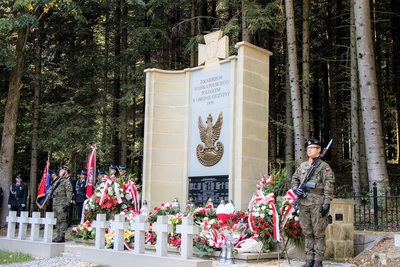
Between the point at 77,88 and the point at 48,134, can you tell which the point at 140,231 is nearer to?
the point at 48,134

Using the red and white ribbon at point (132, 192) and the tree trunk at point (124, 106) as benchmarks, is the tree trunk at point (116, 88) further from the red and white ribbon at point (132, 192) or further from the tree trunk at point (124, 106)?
the red and white ribbon at point (132, 192)

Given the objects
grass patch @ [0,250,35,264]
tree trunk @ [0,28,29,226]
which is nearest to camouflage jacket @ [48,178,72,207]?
grass patch @ [0,250,35,264]

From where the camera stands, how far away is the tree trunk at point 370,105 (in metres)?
11.3

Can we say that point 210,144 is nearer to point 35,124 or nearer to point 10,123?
point 10,123

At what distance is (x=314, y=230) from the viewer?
7.17 meters

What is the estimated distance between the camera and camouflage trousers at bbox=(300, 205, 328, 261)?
712 cm

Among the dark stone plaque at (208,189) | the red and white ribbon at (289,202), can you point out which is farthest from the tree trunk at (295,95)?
the red and white ribbon at (289,202)

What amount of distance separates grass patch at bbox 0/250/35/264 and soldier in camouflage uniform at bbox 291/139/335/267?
5.30 metres

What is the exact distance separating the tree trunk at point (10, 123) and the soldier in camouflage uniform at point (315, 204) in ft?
39.8

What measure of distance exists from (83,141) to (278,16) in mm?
8469

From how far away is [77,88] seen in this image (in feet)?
65.3

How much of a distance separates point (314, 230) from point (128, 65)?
14.2 meters

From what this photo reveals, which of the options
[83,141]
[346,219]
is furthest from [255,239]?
[83,141]

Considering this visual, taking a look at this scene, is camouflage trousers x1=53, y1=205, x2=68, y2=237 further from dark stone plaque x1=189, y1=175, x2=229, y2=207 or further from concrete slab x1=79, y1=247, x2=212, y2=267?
dark stone plaque x1=189, y1=175, x2=229, y2=207
